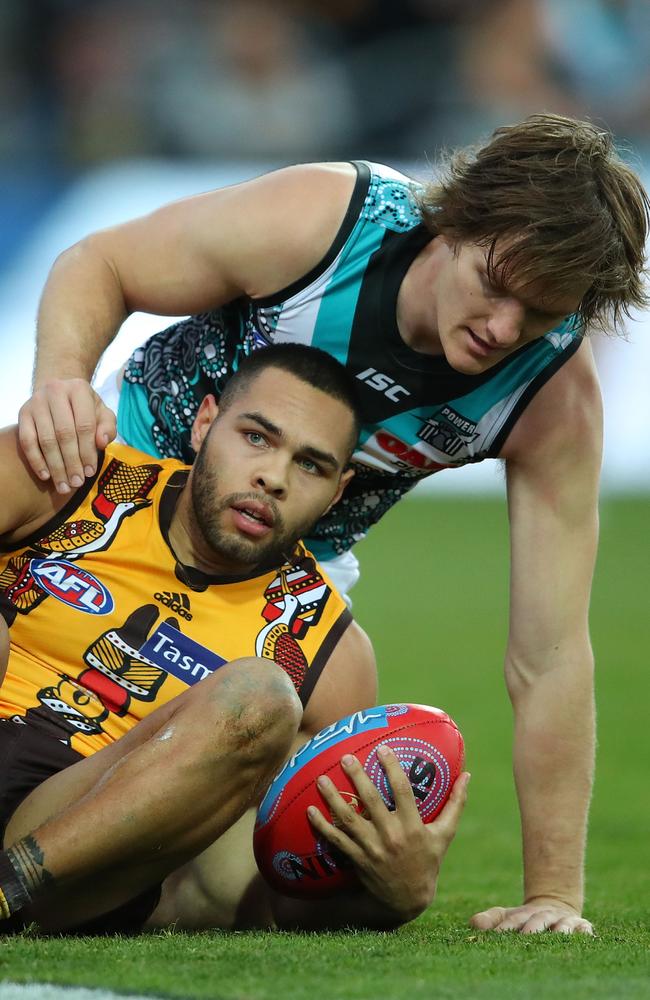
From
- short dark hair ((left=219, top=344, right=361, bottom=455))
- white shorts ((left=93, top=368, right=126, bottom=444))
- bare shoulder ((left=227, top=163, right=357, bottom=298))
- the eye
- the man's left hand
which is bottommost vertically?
the man's left hand

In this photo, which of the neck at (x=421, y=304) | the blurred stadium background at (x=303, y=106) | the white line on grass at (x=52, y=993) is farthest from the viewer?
the blurred stadium background at (x=303, y=106)

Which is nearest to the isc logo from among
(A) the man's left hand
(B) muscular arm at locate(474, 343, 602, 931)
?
(B) muscular arm at locate(474, 343, 602, 931)

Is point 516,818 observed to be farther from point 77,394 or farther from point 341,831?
point 77,394

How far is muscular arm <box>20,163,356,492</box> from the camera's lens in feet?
13.3

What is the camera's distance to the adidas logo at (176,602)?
12.6 feet

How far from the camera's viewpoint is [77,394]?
3.69 metres

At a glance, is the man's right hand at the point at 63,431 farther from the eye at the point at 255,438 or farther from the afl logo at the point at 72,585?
the eye at the point at 255,438

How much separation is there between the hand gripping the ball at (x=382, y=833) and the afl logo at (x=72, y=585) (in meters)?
0.77

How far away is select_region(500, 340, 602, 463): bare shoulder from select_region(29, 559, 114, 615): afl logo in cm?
126

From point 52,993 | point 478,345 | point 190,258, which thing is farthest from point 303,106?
point 52,993

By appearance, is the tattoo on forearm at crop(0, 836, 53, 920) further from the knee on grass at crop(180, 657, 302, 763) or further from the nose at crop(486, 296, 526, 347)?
the nose at crop(486, 296, 526, 347)

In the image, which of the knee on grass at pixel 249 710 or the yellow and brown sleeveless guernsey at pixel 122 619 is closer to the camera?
the knee on grass at pixel 249 710

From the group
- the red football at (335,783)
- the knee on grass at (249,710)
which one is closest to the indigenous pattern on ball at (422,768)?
the red football at (335,783)

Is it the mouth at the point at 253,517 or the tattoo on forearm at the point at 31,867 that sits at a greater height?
the mouth at the point at 253,517
